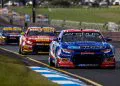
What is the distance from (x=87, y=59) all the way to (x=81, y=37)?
1187 mm

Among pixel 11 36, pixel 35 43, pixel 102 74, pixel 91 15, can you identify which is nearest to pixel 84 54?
pixel 102 74

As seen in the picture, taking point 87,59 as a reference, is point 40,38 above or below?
below

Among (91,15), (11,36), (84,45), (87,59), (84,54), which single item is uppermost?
(84,45)

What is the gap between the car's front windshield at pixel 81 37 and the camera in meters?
19.3

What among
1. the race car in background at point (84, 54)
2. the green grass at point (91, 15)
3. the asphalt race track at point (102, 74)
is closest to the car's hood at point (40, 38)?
the race car in background at point (84, 54)

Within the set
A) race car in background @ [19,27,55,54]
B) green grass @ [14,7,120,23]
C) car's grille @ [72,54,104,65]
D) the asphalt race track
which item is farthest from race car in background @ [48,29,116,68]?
green grass @ [14,7,120,23]

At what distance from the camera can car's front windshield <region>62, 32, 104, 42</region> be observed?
1931 centimetres

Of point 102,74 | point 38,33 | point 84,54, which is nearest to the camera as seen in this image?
point 102,74

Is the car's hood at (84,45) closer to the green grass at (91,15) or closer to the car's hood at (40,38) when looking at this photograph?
the car's hood at (40,38)

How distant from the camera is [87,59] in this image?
18531mm

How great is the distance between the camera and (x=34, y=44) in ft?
86.5

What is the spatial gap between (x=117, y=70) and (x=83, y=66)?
114cm

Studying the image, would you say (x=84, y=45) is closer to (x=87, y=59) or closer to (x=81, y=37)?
(x=87, y=59)

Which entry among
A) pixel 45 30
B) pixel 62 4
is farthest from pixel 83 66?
pixel 62 4
